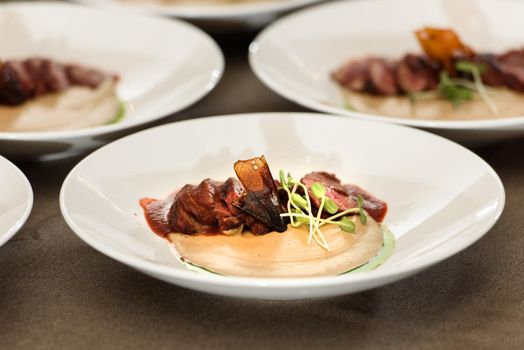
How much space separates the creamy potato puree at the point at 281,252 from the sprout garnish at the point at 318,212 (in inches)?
0.6

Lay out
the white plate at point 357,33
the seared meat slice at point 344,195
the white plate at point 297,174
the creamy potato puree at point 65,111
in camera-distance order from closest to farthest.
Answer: the white plate at point 297,174, the seared meat slice at point 344,195, the creamy potato puree at point 65,111, the white plate at point 357,33

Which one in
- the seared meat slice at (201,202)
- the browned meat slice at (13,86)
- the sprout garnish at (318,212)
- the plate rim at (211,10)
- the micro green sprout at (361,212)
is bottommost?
the plate rim at (211,10)

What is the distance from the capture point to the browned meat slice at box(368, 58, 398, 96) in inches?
112

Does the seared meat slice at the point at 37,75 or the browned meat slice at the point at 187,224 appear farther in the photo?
the seared meat slice at the point at 37,75

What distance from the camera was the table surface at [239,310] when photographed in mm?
1646

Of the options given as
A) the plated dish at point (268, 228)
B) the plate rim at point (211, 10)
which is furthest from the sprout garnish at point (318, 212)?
the plate rim at point (211, 10)

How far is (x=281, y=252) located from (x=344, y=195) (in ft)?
0.87

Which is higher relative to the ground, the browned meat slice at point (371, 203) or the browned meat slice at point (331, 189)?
the browned meat slice at point (331, 189)

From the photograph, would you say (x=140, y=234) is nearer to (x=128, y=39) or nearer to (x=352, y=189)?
(x=352, y=189)

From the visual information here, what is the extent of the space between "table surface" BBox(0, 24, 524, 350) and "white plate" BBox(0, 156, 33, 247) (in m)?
0.15

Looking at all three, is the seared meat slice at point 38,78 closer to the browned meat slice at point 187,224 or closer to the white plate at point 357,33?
the white plate at point 357,33

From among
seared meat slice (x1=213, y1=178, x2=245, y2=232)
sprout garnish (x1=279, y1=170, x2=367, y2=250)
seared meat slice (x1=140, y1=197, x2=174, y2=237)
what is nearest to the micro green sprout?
sprout garnish (x1=279, y1=170, x2=367, y2=250)

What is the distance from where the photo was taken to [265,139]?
2256 mm

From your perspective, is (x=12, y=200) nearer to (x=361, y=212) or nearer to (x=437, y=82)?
(x=361, y=212)
